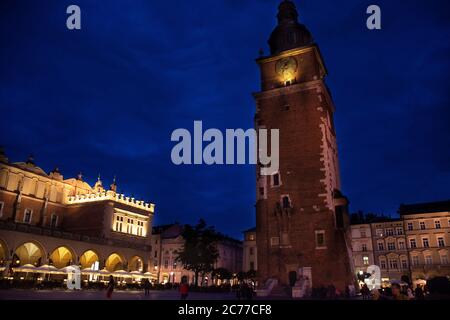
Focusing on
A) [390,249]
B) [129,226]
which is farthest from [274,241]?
[390,249]

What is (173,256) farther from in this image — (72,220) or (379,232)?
(379,232)

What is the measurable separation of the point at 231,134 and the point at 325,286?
1710cm

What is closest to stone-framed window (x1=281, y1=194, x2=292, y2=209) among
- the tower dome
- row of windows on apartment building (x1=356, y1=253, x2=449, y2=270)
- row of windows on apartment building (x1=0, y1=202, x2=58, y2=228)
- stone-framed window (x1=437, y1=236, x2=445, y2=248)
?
the tower dome

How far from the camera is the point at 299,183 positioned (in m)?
38.4

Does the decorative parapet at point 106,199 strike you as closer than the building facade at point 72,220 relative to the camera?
No

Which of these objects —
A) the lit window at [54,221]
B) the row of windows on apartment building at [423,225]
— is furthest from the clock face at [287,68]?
the lit window at [54,221]

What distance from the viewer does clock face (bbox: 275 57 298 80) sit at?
42.9 metres

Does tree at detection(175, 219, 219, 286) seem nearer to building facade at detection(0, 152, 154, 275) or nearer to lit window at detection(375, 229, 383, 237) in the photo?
building facade at detection(0, 152, 154, 275)

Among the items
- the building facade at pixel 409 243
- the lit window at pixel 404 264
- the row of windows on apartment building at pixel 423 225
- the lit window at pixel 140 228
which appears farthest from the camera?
the lit window at pixel 404 264

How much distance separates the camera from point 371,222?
70.9 metres

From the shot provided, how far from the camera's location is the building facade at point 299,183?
35281 millimetres

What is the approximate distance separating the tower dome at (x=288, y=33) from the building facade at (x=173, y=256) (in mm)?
50331

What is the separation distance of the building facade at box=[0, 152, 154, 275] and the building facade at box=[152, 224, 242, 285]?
19.7m

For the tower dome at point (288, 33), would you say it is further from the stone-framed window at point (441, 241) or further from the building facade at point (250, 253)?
the building facade at point (250, 253)
